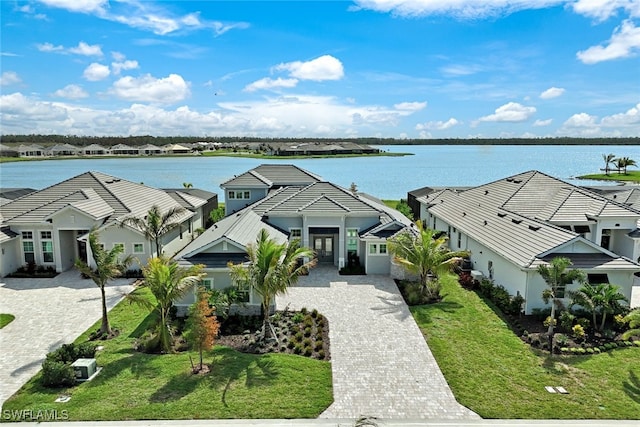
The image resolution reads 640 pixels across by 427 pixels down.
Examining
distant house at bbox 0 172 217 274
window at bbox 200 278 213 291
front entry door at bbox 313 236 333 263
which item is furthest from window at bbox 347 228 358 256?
distant house at bbox 0 172 217 274

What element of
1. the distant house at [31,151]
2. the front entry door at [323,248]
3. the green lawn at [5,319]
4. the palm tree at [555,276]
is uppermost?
the distant house at [31,151]

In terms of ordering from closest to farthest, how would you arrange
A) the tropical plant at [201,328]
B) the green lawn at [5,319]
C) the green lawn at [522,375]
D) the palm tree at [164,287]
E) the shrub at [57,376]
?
the green lawn at [522,375] < the shrub at [57,376] < the tropical plant at [201,328] < the palm tree at [164,287] < the green lawn at [5,319]

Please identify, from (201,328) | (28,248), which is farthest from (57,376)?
(28,248)

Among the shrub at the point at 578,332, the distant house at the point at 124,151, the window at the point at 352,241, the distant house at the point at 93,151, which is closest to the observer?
the shrub at the point at 578,332

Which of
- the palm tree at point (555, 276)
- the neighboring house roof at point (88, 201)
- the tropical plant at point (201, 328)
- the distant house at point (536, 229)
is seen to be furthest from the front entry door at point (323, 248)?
the tropical plant at point (201, 328)

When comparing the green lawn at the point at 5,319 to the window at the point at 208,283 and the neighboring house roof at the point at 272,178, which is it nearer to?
the window at the point at 208,283

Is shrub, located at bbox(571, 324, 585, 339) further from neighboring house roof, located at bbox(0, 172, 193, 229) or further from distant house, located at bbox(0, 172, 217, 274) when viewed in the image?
→ neighboring house roof, located at bbox(0, 172, 193, 229)
